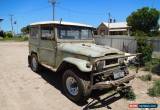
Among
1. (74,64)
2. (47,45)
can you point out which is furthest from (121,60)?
(47,45)

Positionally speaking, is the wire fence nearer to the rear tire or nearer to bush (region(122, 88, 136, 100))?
the rear tire

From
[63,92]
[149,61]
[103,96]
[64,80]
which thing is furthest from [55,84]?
[149,61]

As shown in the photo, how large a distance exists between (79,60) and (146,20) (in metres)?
37.0

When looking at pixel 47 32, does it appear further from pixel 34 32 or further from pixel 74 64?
pixel 74 64

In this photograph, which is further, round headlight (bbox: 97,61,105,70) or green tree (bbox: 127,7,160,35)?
green tree (bbox: 127,7,160,35)

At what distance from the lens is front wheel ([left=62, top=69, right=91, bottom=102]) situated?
518 cm

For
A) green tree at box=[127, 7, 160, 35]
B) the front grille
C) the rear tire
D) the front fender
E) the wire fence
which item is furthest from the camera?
green tree at box=[127, 7, 160, 35]

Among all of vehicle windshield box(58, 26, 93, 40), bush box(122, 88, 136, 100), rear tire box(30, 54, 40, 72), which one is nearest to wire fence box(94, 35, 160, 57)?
vehicle windshield box(58, 26, 93, 40)

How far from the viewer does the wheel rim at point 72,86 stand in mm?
5641

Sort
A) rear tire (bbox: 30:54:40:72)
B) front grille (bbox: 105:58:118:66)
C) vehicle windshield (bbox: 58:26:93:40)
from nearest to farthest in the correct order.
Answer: front grille (bbox: 105:58:118:66), vehicle windshield (bbox: 58:26:93:40), rear tire (bbox: 30:54:40:72)

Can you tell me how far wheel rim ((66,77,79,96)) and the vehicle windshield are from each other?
5.30 feet

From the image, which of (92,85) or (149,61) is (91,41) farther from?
(149,61)

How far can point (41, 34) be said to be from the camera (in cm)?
786

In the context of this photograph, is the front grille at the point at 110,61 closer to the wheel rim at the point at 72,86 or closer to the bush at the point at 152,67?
the wheel rim at the point at 72,86
